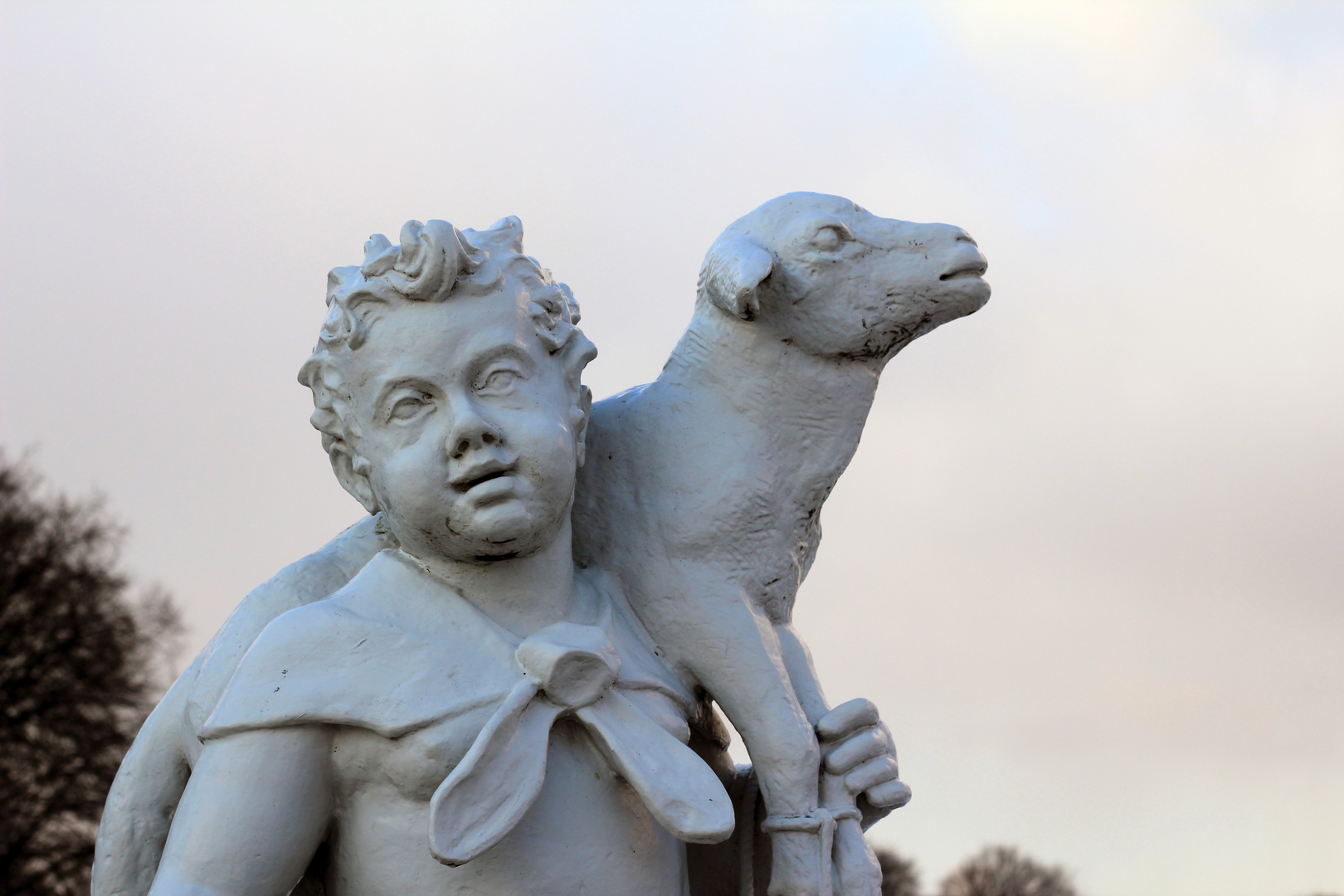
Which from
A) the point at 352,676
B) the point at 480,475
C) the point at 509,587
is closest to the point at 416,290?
the point at 480,475

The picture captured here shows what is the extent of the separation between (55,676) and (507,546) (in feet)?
39.8

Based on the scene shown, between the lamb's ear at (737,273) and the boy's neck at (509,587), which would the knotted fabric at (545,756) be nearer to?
the boy's neck at (509,587)

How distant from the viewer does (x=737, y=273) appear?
2.85 metres

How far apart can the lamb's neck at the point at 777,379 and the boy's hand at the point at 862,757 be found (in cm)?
52

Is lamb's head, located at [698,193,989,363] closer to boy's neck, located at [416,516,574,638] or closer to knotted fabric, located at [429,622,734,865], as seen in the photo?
boy's neck, located at [416,516,574,638]

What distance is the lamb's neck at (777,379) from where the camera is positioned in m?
3.03

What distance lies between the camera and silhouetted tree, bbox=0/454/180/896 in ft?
39.9

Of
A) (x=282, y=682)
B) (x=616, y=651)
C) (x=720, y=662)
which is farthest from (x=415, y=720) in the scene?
(x=720, y=662)

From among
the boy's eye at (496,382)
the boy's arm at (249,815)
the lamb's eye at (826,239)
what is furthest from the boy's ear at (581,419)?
the boy's arm at (249,815)

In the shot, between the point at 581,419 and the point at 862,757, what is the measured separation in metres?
0.85

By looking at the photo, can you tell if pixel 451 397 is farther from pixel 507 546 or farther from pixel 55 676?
pixel 55 676

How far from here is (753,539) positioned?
116 inches

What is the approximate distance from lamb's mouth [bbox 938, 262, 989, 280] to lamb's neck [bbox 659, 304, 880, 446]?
0.80ft

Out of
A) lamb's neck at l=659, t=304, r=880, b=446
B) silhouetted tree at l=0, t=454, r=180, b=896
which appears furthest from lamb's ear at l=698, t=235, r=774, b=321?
silhouetted tree at l=0, t=454, r=180, b=896
